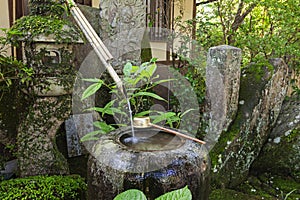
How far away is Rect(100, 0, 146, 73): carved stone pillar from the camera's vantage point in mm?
3602

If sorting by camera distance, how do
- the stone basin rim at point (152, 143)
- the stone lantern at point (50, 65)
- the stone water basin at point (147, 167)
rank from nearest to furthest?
the stone water basin at point (147, 167) < the stone basin rim at point (152, 143) < the stone lantern at point (50, 65)

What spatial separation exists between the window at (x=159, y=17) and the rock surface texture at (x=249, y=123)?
8.17 feet

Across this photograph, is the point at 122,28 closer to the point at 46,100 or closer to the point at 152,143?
the point at 46,100

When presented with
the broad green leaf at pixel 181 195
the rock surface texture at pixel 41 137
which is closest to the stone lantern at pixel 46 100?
the rock surface texture at pixel 41 137

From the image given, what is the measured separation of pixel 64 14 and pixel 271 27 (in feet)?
11.6

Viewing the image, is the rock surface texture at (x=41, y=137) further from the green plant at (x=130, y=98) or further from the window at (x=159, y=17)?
the window at (x=159, y=17)

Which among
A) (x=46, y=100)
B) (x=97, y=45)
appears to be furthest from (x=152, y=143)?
(x=46, y=100)

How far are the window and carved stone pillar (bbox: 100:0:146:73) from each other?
1726 millimetres

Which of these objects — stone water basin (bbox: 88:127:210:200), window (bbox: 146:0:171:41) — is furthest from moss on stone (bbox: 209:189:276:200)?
window (bbox: 146:0:171:41)

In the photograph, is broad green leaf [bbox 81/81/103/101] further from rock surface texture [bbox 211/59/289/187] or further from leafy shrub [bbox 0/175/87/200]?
rock surface texture [bbox 211/59/289/187]

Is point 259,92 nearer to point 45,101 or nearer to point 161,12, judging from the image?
point 45,101

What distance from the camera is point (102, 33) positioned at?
3.63m

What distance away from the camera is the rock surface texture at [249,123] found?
3.15m

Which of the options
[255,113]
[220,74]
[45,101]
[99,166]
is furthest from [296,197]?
[45,101]
